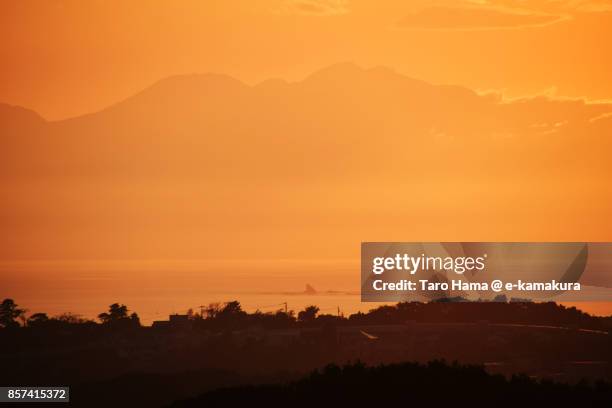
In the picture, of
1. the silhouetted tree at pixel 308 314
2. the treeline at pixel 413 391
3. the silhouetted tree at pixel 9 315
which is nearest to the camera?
the treeline at pixel 413 391

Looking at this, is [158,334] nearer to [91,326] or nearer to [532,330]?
[91,326]

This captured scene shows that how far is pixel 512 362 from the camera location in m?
168

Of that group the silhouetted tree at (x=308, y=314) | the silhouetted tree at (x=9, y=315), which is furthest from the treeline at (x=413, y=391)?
the silhouetted tree at (x=9, y=315)

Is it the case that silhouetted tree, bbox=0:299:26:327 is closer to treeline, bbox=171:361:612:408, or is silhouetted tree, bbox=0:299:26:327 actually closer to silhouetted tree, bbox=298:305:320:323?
silhouetted tree, bbox=298:305:320:323

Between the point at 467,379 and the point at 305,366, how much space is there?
9248 centimetres

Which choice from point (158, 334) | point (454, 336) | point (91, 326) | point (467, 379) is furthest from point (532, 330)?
point (467, 379)

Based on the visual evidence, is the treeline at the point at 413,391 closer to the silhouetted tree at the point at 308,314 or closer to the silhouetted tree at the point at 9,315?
the silhouetted tree at the point at 308,314

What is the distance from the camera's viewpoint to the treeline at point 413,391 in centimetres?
7056

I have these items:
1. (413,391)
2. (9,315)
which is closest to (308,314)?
(9,315)

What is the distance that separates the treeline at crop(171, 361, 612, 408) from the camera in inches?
2778

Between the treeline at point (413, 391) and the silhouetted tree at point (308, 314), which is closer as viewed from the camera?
the treeline at point (413, 391)

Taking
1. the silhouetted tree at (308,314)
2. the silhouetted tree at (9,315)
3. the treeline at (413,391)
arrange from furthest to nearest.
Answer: the silhouetted tree at (308,314)
the silhouetted tree at (9,315)
the treeline at (413,391)

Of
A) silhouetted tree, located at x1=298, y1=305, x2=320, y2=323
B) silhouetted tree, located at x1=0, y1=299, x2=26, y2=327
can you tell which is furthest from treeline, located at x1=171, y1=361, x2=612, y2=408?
silhouetted tree, located at x1=0, y1=299, x2=26, y2=327

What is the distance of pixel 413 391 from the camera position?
72.3 metres
